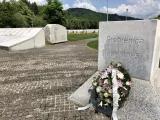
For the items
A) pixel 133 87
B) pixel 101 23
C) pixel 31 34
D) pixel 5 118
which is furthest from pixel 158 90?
pixel 31 34

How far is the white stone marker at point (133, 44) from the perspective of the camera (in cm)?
399

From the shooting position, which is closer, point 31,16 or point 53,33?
point 53,33

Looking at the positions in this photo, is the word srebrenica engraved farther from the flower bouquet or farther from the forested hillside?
the forested hillside

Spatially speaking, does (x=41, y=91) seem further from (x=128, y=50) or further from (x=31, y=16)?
(x=31, y=16)

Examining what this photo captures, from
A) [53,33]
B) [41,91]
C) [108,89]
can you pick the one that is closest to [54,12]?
[53,33]

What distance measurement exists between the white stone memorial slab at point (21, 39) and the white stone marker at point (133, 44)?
9963mm

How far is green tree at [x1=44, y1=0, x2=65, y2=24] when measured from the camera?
31764 millimetres

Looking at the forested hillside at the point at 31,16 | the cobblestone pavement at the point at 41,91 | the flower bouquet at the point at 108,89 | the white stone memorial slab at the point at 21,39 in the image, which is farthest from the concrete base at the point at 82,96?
the forested hillside at the point at 31,16

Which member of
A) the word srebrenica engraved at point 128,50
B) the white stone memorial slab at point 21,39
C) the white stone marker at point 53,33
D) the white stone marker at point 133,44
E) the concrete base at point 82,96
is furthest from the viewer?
the white stone marker at point 53,33

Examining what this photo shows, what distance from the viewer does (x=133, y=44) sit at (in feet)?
13.8

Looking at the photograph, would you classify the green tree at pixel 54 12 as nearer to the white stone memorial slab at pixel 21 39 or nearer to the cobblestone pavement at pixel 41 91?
the white stone memorial slab at pixel 21 39

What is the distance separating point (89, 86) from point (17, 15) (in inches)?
920

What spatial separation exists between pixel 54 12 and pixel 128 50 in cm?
2942

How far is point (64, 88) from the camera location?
→ 546 cm
